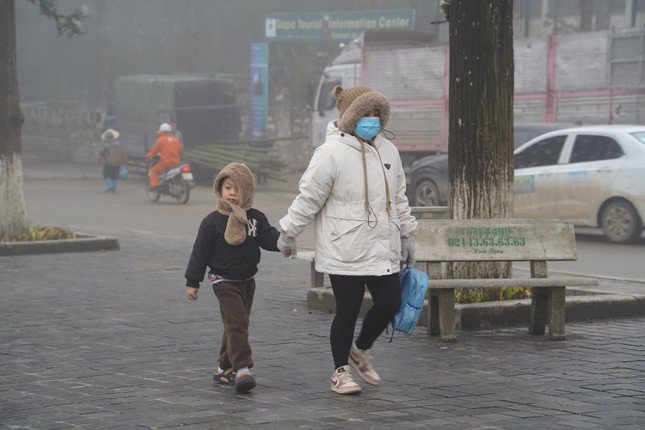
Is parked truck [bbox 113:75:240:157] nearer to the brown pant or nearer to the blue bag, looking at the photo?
the brown pant

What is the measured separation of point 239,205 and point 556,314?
2706mm

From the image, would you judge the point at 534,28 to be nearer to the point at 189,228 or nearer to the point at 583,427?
the point at 189,228

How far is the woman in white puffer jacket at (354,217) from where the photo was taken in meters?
7.03

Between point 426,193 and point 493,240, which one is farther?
point 426,193

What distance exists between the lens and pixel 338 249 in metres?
7.04

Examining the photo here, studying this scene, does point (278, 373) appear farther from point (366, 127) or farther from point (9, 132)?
point (9, 132)

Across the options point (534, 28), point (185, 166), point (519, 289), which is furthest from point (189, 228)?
point (534, 28)

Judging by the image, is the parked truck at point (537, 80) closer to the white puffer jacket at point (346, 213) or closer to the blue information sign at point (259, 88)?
the blue information sign at point (259, 88)

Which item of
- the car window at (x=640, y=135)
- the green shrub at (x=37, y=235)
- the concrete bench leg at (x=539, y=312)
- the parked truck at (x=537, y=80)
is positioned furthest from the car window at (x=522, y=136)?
the concrete bench leg at (x=539, y=312)

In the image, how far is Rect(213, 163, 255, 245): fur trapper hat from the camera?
7.18 metres

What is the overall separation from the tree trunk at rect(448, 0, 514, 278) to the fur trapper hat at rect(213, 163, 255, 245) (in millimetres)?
2853

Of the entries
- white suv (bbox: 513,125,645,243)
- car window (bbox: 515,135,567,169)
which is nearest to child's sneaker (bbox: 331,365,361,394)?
white suv (bbox: 513,125,645,243)

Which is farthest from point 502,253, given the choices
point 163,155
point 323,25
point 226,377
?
point 323,25

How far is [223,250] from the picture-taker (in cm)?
727
